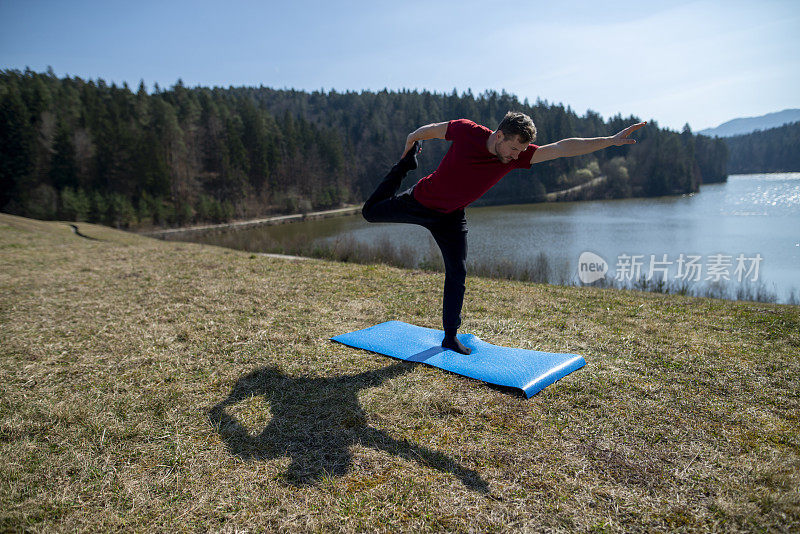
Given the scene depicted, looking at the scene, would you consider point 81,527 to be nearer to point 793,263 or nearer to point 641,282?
point 641,282

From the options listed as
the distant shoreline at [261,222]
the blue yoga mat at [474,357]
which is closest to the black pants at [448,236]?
the blue yoga mat at [474,357]

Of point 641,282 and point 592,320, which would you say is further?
point 641,282

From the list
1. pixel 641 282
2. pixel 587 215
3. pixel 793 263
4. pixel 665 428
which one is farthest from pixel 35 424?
pixel 587 215

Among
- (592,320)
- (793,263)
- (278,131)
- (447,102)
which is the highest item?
(447,102)

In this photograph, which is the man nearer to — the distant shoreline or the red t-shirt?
the red t-shirt

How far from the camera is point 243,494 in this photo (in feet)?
7.14

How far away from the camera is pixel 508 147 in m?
3.11

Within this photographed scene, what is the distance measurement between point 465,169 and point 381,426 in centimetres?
193

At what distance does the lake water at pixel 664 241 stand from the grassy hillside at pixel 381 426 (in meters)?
7.80

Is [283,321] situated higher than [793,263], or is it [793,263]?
[283,321]

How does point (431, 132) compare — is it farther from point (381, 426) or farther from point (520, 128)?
point (381, 426)

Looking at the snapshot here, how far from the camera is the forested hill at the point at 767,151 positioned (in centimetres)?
7325

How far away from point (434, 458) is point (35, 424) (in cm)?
250

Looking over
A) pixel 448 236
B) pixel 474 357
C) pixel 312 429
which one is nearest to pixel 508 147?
pixel 448 236
